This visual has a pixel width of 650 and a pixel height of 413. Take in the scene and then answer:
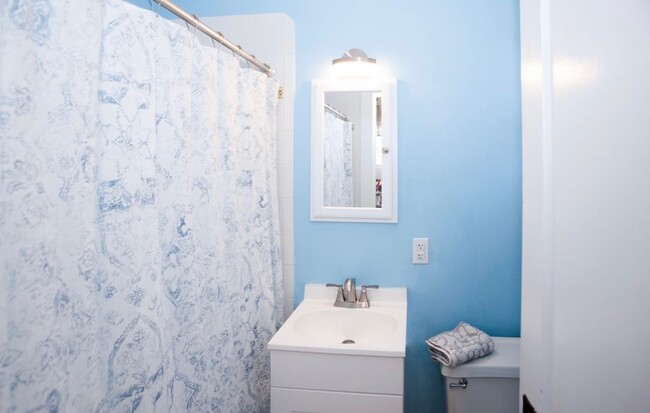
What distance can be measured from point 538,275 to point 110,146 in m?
0.95

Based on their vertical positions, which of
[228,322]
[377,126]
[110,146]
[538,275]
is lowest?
[228,322]

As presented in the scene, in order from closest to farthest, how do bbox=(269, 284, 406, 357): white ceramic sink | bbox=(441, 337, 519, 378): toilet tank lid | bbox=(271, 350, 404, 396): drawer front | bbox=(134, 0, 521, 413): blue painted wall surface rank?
1. bbox=(271, 350, 404, 396): drawer front
2. bbox=(441, 337, 519, 378): toilet tank lid
3. bbox=(269, 284, 406, 357): white ceramic sink
4. bbox=(134, 0, 521, 413): blue painted wall surface

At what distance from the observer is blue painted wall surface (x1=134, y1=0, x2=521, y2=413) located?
1700mm

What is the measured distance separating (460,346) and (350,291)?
0.51 metres

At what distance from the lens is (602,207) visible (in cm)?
60

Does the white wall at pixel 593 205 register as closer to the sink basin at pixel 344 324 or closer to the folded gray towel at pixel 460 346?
the folded gray towel at pixel 460 346

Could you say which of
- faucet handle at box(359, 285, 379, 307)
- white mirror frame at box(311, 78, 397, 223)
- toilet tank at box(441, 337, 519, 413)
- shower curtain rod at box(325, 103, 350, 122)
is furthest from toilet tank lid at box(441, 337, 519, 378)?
shower curtain rod at box(325, 103, 350, 122)

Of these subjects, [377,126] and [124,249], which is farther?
[377,126]

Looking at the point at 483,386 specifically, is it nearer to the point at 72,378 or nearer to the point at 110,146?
the point at 72,378

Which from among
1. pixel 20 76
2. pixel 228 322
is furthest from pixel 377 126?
pixel 20 76

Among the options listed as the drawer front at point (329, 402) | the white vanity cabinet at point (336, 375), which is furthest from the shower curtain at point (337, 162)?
the drawer front at point (329, 402)

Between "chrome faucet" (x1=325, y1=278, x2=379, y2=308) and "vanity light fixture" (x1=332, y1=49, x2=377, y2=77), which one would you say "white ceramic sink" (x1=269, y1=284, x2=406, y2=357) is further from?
"vanity light fixture" (x1=332, y1=49, x2=377, y2=77)

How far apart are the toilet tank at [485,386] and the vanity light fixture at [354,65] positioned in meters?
1.31

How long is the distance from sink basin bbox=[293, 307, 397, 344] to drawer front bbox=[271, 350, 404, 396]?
0.28m
